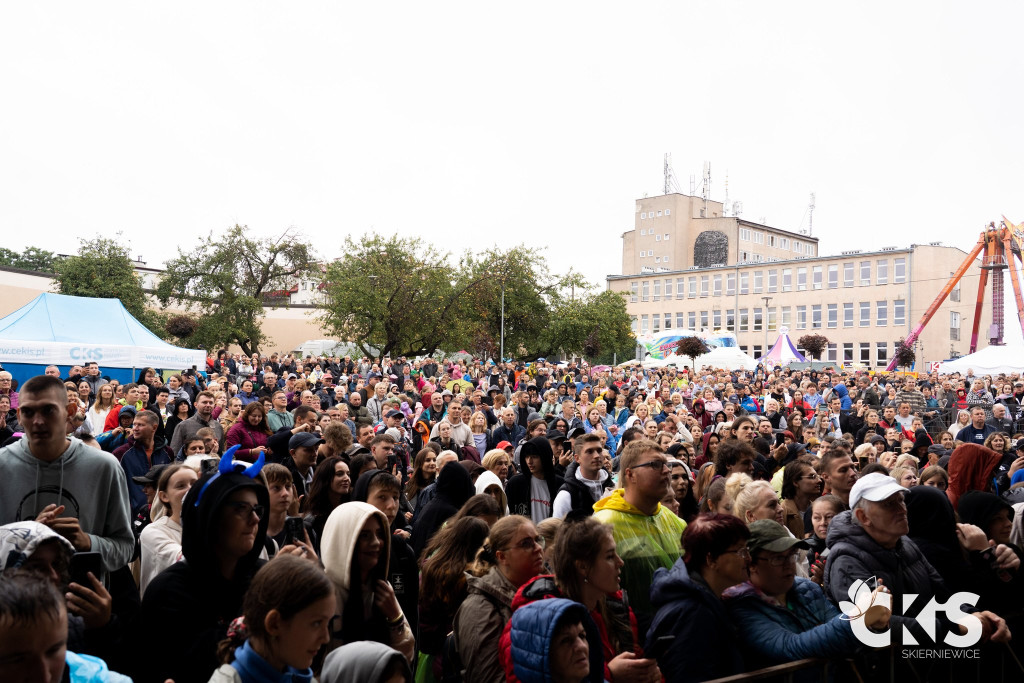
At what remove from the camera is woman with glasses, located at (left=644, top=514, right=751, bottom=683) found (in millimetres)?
3070

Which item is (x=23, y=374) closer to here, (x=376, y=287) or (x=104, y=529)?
(x=104, y=529)

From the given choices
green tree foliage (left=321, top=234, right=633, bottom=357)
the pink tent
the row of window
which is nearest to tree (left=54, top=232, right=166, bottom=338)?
green tree foliage (left=321, top=234, right=633, bottom=357)

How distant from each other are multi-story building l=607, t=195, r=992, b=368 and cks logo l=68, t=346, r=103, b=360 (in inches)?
1909

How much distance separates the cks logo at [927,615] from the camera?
3.26 meters

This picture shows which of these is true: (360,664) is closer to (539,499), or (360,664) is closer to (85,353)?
(539,499)

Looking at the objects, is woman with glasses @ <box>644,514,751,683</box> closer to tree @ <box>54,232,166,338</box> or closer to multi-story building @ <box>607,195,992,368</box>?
tree @ <box>54,232,166,338</box>

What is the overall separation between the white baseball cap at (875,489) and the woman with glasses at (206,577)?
298 cm

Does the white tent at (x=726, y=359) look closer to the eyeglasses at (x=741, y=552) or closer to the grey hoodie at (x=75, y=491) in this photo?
the eyeglasses at (x=741, y=552)

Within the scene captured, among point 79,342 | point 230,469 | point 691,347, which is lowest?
point 691,347

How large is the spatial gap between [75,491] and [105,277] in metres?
47.4

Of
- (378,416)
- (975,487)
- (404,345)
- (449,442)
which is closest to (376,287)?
(404,345)

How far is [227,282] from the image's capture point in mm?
45000

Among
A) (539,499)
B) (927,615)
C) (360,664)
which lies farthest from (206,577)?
(539,499)

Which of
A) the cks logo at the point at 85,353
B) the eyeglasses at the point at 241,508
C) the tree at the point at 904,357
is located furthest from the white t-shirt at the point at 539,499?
the tree at the point at 904,357
